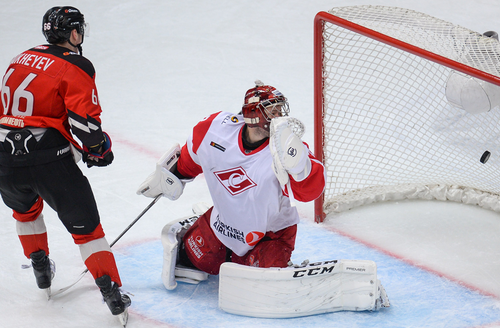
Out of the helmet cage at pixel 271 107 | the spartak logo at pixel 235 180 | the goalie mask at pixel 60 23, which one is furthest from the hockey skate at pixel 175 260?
the goalie mask at pixel 60 23

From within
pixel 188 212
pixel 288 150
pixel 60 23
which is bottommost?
pixel 188 212

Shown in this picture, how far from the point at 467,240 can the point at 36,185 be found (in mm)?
2163

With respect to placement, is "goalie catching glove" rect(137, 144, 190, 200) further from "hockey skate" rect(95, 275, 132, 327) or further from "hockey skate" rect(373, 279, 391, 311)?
"hockey skate" rect(373, 279, 391, 311)

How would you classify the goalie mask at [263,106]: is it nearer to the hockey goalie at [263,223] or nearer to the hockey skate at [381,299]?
the hockey goalie at [263,223]

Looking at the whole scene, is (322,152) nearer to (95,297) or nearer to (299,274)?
(299,274)

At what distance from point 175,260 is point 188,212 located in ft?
2.84

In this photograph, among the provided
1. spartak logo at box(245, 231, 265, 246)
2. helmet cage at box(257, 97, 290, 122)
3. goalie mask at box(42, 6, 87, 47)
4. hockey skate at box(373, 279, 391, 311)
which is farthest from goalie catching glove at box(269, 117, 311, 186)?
goalie mask at box(42, 6, 87, 47)

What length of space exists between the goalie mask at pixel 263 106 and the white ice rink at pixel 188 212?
0.83 m

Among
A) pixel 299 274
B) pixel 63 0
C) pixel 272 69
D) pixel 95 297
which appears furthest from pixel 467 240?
pixel 63 0

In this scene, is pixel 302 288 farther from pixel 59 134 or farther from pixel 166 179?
pixel 59 134

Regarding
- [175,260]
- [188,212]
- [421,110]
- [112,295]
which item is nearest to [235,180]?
[175,260]

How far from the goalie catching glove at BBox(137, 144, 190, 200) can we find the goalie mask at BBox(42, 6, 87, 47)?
69 centimetres

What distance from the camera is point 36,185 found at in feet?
7.43

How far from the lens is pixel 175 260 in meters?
2.61
